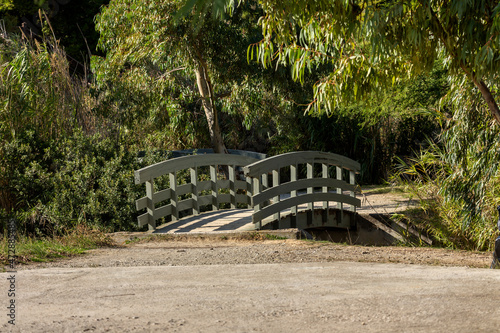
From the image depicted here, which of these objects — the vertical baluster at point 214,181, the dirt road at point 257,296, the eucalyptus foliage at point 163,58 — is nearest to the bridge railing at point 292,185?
the vertical baluster at point 214,181

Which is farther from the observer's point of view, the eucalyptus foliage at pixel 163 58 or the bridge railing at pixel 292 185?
the eucalyptus foliage at pixel 163 58

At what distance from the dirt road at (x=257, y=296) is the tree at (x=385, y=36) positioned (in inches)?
85.3

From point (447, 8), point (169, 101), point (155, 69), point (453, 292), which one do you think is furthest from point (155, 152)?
point (453, 292)

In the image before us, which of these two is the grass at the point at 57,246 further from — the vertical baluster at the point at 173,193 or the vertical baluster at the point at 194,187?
the vertical baluster at the point at 194,187

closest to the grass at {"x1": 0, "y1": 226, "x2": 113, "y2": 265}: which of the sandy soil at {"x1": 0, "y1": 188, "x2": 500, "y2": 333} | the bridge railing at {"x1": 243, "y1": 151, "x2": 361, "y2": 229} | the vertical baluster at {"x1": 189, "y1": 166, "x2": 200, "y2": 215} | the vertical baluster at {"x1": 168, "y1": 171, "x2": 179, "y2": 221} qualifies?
the sandy soil at {"x1": 0, "y1": 188, "x2": 500, "y2": 333}

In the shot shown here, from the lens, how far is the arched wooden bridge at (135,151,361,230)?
32.5 feet

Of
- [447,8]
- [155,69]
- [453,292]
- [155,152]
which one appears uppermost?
[155,69]

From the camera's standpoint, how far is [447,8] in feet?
21.9

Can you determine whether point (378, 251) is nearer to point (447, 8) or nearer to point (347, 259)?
point (347, 259)

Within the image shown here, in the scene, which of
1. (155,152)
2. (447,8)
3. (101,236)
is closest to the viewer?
(447,8)

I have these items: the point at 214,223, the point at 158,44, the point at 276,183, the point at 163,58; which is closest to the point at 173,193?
the point at 214,223

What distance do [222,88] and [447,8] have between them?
880cm

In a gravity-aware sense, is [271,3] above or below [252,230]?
above

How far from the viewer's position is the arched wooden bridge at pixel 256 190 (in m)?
9.91
